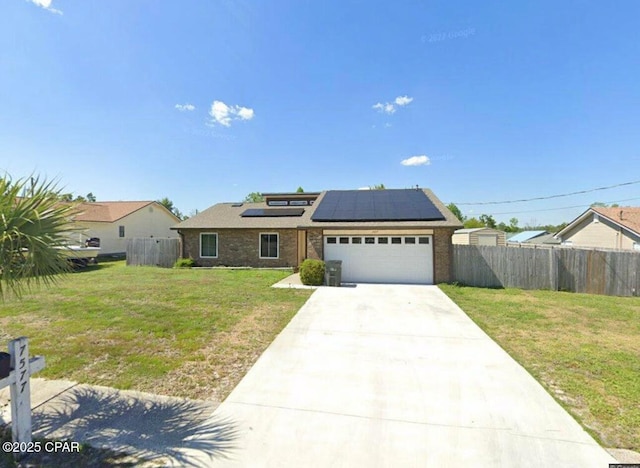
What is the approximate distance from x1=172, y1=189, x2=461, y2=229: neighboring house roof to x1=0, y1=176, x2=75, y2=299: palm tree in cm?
962

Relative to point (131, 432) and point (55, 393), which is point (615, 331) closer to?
point (131, 432)

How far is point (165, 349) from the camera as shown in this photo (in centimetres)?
498

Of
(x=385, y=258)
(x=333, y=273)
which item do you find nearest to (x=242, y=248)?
(x=333, y=273)

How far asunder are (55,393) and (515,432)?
549cm

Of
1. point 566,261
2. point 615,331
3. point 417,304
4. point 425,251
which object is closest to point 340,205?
point 425,251

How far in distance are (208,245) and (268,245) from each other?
3689mm

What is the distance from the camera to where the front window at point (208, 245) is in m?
16.3

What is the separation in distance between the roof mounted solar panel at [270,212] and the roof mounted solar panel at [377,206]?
2355mm

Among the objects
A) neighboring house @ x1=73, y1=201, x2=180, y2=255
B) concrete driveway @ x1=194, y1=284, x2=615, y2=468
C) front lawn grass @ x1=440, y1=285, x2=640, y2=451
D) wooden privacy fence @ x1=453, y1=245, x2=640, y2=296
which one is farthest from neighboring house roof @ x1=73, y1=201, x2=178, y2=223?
front lawn grass @ x1=440, y1=285, x2=640, y2=451

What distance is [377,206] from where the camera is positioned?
13727 millimetres

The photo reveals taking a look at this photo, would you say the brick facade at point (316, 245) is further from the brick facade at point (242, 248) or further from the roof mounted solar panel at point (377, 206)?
the brick facade at point (242, 248)

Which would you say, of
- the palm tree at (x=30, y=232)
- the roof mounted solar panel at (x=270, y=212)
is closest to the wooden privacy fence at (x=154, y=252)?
the roof mounted solar panel at (x=270, y=212)

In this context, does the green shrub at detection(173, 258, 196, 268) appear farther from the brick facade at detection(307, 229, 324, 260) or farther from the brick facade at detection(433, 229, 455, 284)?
the brick facade at detection(433, 229, 455, 284)

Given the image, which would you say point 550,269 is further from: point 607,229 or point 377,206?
point 607,229
